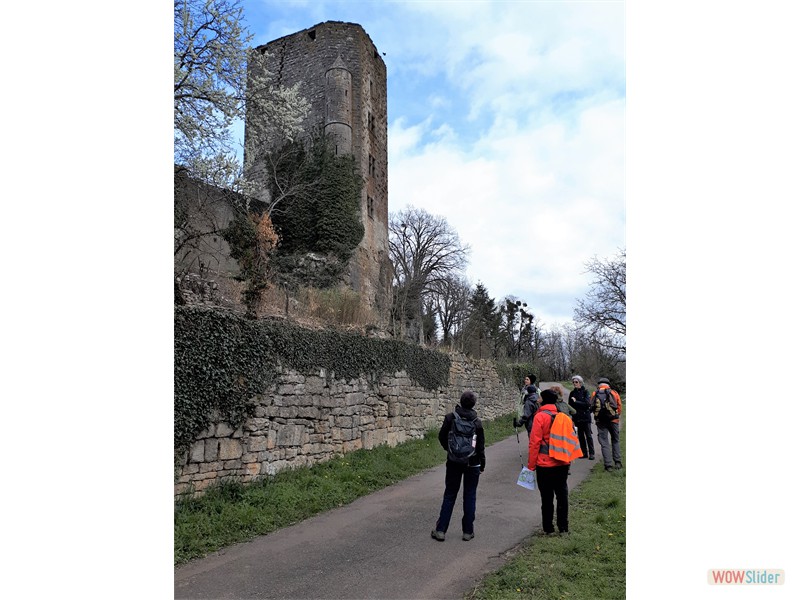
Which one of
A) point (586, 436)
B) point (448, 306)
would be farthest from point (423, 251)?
point (586, 436)

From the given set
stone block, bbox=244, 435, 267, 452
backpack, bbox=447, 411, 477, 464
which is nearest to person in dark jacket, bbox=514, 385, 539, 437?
backpack, bbox=447, 411, 477, 464

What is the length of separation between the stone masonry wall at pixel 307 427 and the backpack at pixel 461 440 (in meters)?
3.26

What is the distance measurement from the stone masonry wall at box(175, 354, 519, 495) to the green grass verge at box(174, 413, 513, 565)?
22cm

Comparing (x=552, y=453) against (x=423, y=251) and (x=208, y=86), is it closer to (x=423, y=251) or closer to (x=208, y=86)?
(x=208, y=86)

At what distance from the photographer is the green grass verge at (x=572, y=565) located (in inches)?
167

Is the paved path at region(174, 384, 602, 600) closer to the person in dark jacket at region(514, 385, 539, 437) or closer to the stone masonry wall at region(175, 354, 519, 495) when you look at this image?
the stone masonry wall at region(175, 354, 519, 495)

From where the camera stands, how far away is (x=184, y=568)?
4996 mm

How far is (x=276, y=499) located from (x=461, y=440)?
2.86 meters

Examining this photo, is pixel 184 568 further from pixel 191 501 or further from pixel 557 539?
pixel 557 539

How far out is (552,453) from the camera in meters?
5.53

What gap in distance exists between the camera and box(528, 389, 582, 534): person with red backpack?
551cm

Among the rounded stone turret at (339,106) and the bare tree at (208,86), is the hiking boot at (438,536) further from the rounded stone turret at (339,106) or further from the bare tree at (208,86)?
the rounded stone turret at (339,106)

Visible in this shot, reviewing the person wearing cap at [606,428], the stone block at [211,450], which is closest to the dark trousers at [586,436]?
the person wearing cap at [606,428]

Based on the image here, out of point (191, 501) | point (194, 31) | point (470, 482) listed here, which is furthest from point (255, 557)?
point (194, 31)
